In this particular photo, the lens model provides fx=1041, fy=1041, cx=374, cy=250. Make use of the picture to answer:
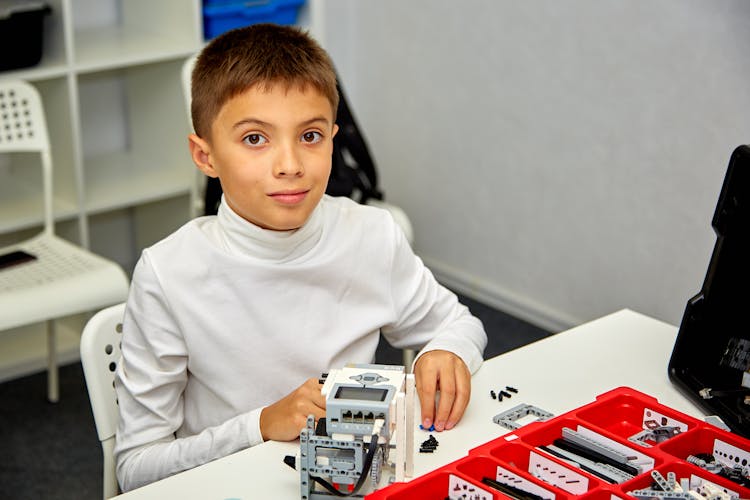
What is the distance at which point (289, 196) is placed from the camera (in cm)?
141

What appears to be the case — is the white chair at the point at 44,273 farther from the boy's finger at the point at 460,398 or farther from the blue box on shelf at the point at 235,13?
the boy's finger at the point at 460,398

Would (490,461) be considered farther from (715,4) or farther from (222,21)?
(222,21)

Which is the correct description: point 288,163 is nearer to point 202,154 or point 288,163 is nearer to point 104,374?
point 202,154

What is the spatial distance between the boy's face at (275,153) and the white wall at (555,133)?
64.4 inches

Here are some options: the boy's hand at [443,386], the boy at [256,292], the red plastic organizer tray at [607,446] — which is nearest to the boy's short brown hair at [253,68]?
the boy at [256,292]

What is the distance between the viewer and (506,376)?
1.55 metres

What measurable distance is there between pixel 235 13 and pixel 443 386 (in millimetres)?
2128

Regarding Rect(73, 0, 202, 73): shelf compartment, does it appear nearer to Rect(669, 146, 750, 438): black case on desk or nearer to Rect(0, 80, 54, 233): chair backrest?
Rect(0, 80, 54, 233): chair backrest

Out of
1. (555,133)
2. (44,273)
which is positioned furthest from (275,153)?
(555,133)

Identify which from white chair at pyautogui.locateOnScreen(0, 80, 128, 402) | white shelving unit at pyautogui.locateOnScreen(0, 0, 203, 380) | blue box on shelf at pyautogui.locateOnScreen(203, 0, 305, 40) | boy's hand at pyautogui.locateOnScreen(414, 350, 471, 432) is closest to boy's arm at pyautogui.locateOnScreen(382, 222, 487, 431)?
boy's hand at pyautogui.locateOnScreen(414, 350, 471, 432)

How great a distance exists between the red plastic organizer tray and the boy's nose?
43 cm

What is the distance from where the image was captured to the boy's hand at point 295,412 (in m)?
1.33

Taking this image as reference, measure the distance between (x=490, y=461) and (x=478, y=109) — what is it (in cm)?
231

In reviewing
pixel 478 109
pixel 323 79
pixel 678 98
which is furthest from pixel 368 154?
pixel 323 79
